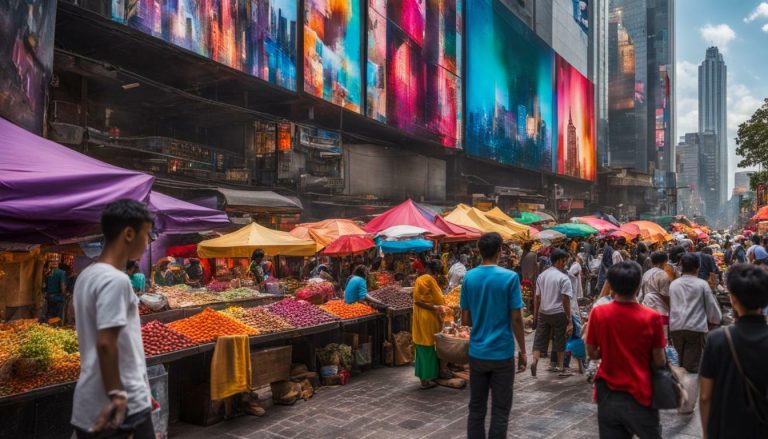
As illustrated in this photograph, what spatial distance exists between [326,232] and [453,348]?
25.6 ft

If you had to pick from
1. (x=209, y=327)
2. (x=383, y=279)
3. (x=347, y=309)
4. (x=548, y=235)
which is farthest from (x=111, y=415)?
(x=548, y=235)

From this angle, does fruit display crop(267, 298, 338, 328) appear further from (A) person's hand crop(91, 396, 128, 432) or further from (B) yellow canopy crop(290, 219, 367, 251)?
(A) person's hand crop(91, 396, 128, 432)

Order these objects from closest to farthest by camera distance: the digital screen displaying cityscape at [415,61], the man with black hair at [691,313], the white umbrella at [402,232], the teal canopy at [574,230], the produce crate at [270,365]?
the man with black hair at [691,313], the produce crate at [270,365], the white umbrella at [402,232], the digital screen displaying cityscape at [415,61], the teal canopy at [574,230]

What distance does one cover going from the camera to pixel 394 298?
9.73 m

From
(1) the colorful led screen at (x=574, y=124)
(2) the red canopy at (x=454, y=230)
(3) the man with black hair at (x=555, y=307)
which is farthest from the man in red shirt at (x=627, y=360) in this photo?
(1) the colorful led screen at (x=574, y=124)

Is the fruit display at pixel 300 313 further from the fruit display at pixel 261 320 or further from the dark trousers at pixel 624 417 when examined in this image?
the dark trousers at pixel 624 417

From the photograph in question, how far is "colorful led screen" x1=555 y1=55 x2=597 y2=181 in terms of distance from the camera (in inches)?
2234

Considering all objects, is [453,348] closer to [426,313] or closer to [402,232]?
[426,313]

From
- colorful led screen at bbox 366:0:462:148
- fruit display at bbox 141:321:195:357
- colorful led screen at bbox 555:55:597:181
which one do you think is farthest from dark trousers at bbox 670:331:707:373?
colorful led screen at bbox 555:55:597:181

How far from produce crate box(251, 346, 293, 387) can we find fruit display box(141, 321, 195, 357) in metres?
0.90

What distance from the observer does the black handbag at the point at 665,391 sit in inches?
Result: 137

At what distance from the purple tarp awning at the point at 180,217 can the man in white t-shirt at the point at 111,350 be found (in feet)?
14.8

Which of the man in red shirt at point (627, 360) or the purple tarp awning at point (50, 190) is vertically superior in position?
the purple tarp awning at point (50, 190)

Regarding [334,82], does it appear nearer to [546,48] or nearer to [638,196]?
[546,48]
